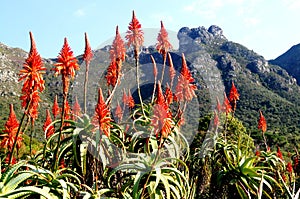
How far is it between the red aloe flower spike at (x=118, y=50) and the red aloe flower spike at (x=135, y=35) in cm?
31

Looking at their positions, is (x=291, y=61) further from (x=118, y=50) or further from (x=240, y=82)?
(x=118, y=50)

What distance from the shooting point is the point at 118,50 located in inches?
231

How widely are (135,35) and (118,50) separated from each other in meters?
0.54

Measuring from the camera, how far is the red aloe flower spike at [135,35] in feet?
20.1

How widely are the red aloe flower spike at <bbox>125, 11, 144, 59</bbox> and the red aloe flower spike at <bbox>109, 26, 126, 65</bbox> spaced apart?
308 millimetres

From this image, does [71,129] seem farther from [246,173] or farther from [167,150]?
[246,173]

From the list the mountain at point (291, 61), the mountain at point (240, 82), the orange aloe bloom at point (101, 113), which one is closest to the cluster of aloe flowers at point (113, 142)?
the orange aloe bloom at point (101, 113)

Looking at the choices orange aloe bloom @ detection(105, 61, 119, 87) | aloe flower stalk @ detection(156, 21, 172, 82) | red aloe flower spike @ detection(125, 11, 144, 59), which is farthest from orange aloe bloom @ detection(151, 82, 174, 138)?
aloe flower stalk @ detection(156, 21, 172, 82)

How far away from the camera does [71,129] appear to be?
510 centimetres

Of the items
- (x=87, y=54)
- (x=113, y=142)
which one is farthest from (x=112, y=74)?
(x=113, y=142)

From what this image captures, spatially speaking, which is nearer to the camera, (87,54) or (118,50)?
(87,54)

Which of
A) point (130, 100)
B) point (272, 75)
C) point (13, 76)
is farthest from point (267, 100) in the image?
point (130, 100)

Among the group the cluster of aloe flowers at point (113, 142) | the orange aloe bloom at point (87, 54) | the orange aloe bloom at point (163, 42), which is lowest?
the cluster of aloe flowers at point (113, 142)

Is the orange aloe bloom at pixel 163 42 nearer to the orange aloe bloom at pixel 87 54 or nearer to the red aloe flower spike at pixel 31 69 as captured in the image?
the orange aloe bloom at pixel 87 54
